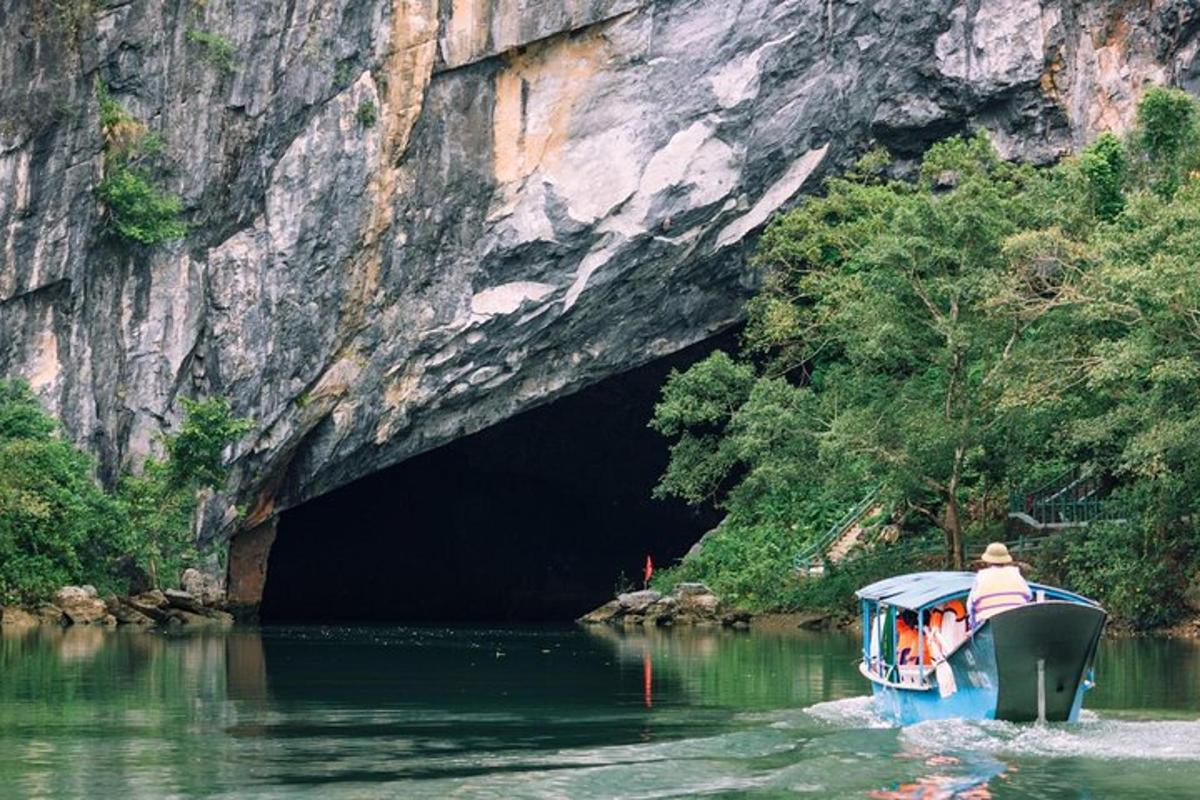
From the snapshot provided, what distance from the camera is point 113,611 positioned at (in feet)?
109

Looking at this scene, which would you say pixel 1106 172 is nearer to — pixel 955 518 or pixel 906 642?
pixel 955 518

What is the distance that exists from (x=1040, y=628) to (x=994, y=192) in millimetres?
16257

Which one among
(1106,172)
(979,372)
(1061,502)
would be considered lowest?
(1061,502)

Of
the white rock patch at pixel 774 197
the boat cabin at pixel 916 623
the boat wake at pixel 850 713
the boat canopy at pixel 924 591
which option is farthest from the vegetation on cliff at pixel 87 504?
the boat wake at pixel 850 713

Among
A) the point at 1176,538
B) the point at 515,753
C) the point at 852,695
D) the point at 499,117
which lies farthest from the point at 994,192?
the point at 515,753

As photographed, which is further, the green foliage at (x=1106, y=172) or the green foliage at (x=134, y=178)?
the green foliage at (x=134, y=178)

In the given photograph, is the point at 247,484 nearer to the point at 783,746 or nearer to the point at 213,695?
the point at 213,695

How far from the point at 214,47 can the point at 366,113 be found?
2883 millimetres

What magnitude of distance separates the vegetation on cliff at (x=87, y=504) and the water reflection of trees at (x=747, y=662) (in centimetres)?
763

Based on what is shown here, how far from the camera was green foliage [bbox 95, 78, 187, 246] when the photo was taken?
3478 centimetres

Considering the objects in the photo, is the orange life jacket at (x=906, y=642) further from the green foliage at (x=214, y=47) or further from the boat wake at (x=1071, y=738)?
the green foliage at (x=214, y=47)

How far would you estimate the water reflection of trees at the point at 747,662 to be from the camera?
19.6 metres

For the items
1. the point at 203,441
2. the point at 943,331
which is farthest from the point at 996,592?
the point at 203,441

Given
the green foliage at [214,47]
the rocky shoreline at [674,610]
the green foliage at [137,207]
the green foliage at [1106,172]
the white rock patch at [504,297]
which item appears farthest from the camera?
the white rock patch at [504,297]
